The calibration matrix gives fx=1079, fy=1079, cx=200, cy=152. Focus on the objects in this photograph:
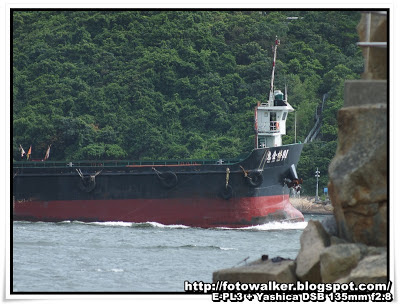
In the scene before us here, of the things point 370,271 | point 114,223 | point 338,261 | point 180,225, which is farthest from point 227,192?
point 370,271

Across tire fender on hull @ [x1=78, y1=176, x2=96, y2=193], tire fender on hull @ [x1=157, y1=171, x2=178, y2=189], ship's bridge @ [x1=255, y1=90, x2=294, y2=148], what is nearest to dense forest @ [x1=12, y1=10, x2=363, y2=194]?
ship's bridge @ [x1=255, y1=90, x2=294, y2=148]

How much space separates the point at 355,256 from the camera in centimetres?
1549

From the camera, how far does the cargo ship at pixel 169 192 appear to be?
4109 cm

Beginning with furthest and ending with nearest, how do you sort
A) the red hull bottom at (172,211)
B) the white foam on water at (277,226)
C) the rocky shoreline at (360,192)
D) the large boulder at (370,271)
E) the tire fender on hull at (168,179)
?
the tire fender on hull at (168,179), the red hull bottom at (172,211), the white foam on water at (277,226), the rocky shoreline at (360,192), the large boulder at (370,271)

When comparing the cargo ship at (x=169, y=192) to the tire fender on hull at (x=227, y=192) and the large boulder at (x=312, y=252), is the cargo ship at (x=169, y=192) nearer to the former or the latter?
the tire fender on hull at (x=227, y=192)

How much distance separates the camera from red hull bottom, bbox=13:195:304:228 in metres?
40.9

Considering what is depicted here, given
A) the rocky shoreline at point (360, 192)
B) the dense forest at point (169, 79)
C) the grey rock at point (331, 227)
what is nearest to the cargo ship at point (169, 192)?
the dense forest at point (169, 79)

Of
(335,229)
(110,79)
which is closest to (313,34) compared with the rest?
(110,79)

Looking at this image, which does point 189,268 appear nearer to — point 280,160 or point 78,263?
point 78,263

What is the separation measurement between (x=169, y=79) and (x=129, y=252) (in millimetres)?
40815

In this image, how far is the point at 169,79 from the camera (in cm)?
6981

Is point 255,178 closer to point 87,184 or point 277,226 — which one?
point 277,226

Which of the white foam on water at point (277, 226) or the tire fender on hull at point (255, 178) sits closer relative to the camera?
the white foam on water at point (277, 226)

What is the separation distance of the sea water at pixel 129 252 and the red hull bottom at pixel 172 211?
0.60m
